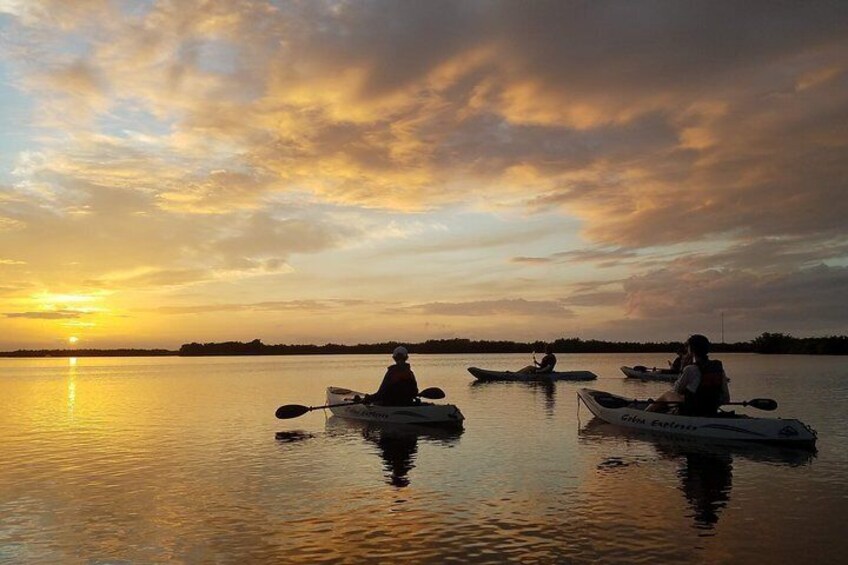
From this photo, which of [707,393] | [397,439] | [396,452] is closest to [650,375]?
[707,393]

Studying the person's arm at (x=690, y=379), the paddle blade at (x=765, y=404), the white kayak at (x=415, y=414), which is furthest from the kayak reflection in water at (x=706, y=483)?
the white kayak at (x=415, y=414)

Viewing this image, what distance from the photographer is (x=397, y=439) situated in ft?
71.3

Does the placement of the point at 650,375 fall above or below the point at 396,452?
above

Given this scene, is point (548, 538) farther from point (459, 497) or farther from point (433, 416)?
point (433, 416)

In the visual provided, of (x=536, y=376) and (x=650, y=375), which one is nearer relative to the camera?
(x=536, y=376)

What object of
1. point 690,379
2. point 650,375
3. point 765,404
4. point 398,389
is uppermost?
point 690,379

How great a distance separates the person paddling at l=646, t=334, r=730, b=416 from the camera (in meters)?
19.0

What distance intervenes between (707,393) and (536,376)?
27.2 metres

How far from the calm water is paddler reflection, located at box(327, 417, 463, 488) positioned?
0.11 metres

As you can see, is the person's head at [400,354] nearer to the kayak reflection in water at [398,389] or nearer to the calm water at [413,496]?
the kayak reflection in water at [398,389]

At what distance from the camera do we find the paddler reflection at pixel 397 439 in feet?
53.7

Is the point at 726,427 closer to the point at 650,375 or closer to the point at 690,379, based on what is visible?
the point at 690,379

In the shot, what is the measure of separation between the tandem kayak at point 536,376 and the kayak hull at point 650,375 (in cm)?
409

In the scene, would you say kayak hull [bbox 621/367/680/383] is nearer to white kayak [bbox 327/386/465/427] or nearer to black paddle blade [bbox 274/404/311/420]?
white kayak [bbox 327/386/465/427]
